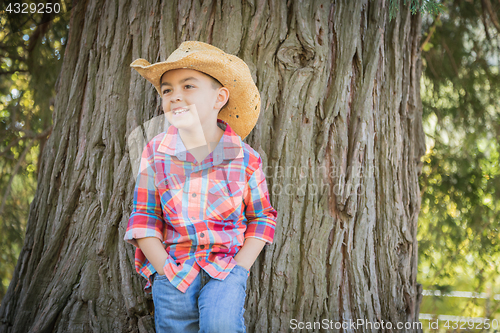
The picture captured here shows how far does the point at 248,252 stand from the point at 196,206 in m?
0.36

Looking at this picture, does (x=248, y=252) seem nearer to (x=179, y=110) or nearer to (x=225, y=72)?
(x=179, y=110)

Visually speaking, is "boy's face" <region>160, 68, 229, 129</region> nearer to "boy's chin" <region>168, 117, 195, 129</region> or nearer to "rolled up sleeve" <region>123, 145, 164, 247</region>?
"boy's chin" <region>168, 117, 195, 129</region>

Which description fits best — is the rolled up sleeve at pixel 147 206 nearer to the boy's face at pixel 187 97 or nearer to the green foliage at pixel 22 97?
the boy's face at pixel 187 97

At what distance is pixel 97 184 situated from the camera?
8.25ft

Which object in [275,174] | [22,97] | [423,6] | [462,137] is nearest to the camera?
[275,174]

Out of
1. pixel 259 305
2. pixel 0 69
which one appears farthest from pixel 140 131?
pixel 0 69

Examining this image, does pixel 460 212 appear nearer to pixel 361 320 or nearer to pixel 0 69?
pixel 361 320

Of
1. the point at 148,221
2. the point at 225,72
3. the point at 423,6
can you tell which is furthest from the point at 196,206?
the point at 423,6

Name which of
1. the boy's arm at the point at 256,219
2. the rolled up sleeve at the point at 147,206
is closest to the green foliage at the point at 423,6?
the boy's arm at the point at 256,219

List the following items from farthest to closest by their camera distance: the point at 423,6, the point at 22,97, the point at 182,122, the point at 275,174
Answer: the point at 22,97 → the point at 423,6 → the point at 275,174 → the point at 182,122

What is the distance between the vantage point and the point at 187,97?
1.89 meters

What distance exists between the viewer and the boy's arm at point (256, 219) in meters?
1.93

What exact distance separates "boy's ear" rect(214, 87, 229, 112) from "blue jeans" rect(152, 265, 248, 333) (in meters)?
0.86

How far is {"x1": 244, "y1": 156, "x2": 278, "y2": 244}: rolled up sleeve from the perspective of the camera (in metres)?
1.98
